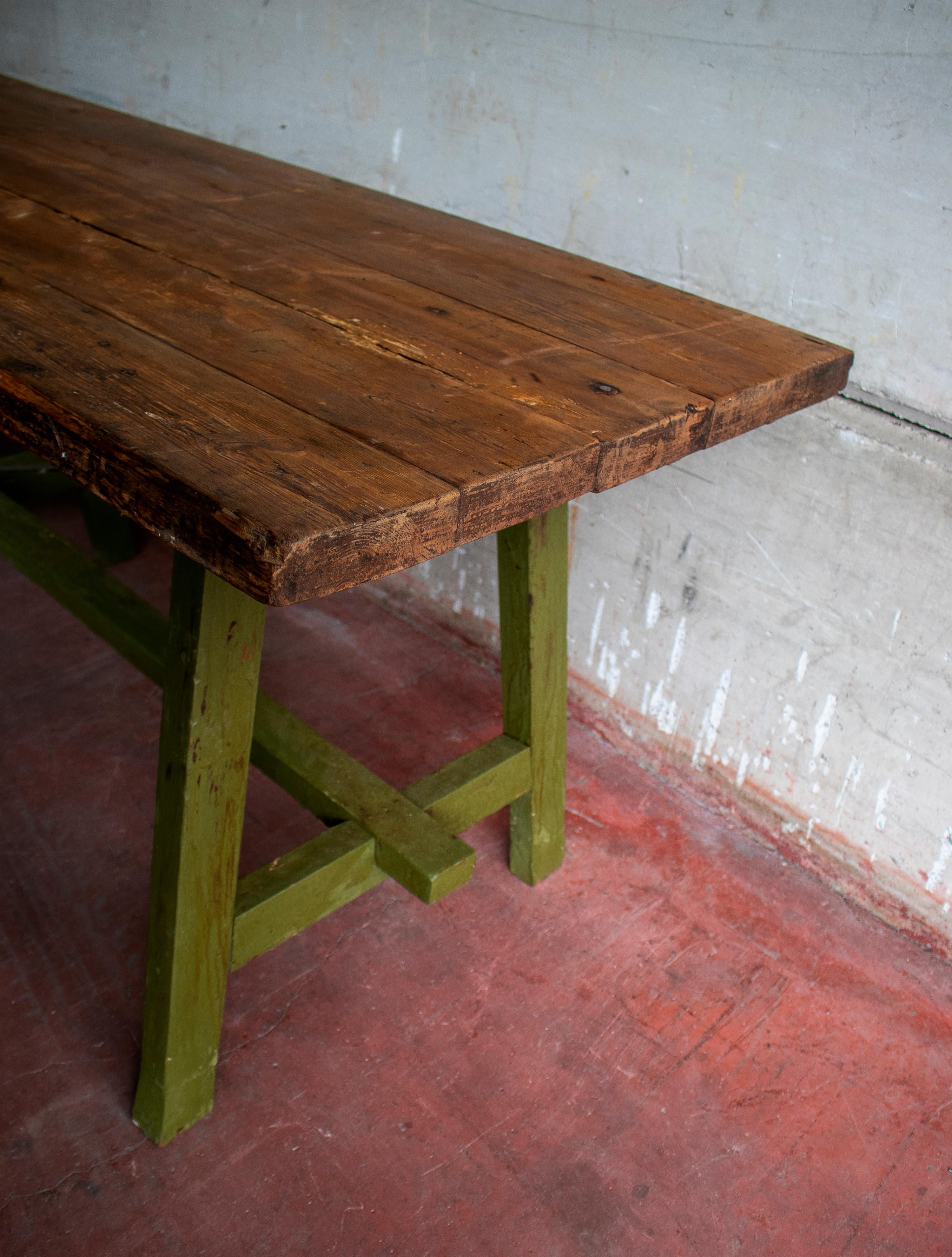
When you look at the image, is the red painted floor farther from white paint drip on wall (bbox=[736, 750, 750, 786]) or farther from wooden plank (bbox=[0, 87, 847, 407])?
wooden plank (bbox=[0, 87, 847, 407])

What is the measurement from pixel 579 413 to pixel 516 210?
1.06 metres

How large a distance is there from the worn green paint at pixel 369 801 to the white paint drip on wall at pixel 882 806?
0.77 m

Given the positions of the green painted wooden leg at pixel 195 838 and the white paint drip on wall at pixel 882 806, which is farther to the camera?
the white paint drip on wall at pixel 882 806

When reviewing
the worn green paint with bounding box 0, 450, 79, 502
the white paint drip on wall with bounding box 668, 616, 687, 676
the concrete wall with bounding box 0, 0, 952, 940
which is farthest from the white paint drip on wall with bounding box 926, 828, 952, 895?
the worn green paint with bounding box 0, 450, 79, 502

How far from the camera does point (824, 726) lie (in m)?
1.94

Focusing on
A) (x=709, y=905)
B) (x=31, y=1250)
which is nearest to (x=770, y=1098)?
(x=709, y=905)

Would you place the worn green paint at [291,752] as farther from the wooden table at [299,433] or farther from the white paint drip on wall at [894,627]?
the white paint drip on wall at [894,627]

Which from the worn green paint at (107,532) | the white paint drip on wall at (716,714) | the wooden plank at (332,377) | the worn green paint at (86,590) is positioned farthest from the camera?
the worn green paint at (107,532)

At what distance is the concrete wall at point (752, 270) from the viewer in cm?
158

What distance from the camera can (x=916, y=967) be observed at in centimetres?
185

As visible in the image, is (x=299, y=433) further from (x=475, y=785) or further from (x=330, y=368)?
(x=475, y=785)

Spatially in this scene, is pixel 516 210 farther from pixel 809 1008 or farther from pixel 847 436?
pixel 809 1008

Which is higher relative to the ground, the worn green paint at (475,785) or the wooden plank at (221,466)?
the wooden plank at (221,466)

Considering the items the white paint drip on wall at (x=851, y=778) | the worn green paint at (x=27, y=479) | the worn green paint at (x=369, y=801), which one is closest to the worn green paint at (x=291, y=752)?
the worn green paint at (x=369, y=801)
